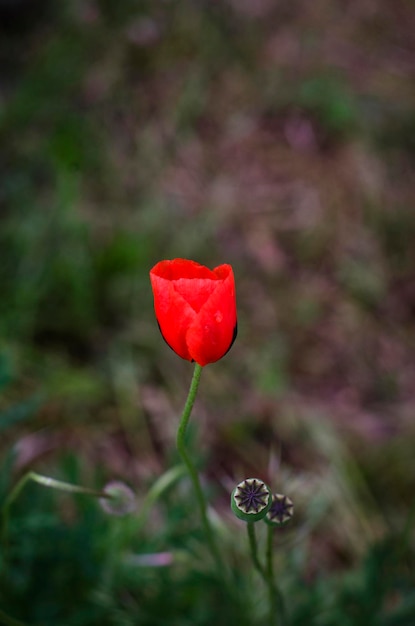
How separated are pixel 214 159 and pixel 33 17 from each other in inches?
41.9

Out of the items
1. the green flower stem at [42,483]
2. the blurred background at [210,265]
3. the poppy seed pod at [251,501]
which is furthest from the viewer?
the blurred background at [210,265]

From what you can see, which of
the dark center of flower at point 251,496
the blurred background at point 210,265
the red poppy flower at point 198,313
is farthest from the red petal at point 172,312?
the blurred background at point 210,265

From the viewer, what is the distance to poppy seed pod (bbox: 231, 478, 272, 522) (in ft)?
2.70

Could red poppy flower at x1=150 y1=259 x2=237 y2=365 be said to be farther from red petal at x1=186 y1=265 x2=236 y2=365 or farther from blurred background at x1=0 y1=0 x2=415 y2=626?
blurred background at x1=0 y1=0 x2=415 y2=626

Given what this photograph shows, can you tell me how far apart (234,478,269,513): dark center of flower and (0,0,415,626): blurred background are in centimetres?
42

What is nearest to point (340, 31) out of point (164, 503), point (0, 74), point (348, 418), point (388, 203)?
point (388, 203)

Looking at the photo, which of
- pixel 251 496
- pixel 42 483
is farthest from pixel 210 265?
pixel 251 496

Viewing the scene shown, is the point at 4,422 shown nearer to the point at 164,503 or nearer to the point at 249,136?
the point at 164,503

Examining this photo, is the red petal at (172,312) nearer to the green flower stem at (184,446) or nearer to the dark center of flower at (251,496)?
the green flower stem at (184,446)

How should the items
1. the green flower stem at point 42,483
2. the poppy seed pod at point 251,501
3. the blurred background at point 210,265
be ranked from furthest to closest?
the blurred background at point 210,265, the green flower stem at point 42,483, the poppy seed pod at point 251,501

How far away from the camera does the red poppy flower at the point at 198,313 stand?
842 millimetres

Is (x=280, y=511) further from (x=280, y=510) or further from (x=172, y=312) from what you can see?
(x=172, y=312)

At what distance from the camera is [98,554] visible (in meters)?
1.33

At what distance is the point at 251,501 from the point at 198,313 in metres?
0.23
